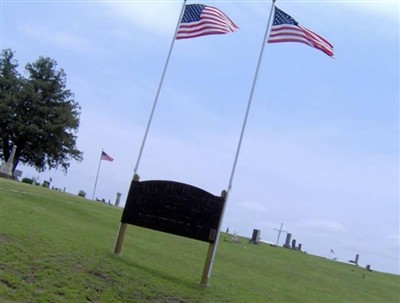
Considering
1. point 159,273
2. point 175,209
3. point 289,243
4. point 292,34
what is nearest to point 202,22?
point 292,34

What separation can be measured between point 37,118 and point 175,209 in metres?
43.7

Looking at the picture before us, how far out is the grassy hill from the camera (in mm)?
8969

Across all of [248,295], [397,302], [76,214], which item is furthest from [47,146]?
[248,295]

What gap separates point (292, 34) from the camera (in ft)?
43.8

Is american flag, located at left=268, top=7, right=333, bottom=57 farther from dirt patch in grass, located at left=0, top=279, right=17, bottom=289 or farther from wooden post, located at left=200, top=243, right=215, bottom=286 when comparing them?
dirt patch in grass, located at left=0, top=279, right=17, bottom=289

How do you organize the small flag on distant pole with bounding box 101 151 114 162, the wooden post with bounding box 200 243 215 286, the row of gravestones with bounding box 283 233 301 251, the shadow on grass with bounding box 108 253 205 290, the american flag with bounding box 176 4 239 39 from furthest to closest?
the small flag on distant pole with bounding box 101 151 114 162 < the row of gravestones with bounding box 283 233 301 251 < the american flag with bounding box 176 4 239 39 < the wooden post with bounding box 200 243 215 286 < the shadow on grass with bounding box 108 253 205 290

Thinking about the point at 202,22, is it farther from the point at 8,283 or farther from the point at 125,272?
the point at 8,283

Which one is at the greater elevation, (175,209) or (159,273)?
(175,209)

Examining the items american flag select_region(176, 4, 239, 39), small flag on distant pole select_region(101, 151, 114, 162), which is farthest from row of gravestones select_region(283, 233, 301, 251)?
american flag select_region(176, 4, 239, 39)

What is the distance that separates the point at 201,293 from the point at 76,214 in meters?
11.0

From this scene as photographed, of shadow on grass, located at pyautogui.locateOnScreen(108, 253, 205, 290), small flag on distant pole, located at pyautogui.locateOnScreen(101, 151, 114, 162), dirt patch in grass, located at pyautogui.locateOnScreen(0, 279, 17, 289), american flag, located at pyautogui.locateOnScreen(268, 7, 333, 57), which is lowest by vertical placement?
dirt patch in grass, located at pyautogui.locateOnScreen(0, 279, 17, 289)

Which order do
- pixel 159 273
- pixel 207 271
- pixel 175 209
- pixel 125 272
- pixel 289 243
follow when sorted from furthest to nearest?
pixel 289 243 < pixel 175 209 < pixel 207 271 < pixel 159 273 < pixel 125 272

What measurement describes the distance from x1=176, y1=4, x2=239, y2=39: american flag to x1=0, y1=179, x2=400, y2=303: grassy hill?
18.8 feet

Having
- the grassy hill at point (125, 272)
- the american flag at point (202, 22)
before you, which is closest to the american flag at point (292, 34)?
the american flag at point (202, 22)
